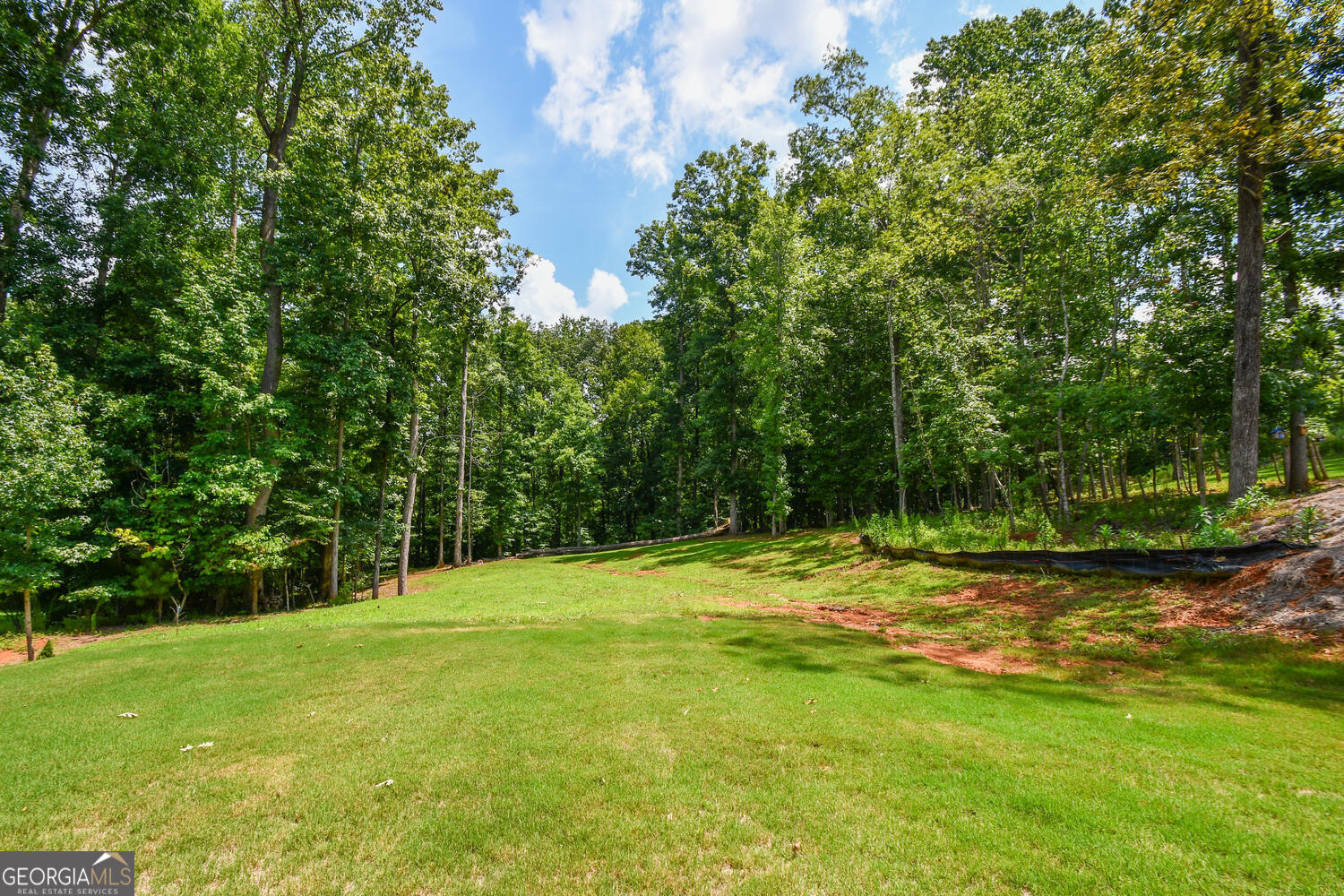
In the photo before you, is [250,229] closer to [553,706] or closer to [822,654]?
[553,706]

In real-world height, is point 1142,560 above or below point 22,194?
below

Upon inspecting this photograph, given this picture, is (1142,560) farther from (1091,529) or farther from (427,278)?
(427,278)

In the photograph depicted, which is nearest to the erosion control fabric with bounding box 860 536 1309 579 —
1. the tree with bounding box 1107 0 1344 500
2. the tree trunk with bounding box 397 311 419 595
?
the tree with bounding box 1107 0 1344 500

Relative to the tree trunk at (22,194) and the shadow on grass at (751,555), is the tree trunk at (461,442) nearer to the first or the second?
the shadow on grass at (751,555)

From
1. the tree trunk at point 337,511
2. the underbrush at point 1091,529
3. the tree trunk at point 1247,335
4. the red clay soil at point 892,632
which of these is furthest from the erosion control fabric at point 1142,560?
the tree trunk at point 337,511

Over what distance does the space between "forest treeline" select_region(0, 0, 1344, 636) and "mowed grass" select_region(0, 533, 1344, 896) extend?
7046mm

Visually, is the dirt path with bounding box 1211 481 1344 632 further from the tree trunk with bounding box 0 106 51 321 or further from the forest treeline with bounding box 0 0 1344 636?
the tree trunk with bounding box 0 106 51 321

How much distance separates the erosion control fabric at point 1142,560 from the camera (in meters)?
8.70

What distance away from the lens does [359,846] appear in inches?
120

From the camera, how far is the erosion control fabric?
8703 millimetres

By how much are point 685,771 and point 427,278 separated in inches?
707

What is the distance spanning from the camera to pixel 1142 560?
10.0 metres

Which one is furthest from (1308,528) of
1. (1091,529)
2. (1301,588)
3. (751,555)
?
(751,555)

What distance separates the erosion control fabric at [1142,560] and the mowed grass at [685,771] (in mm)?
2389
